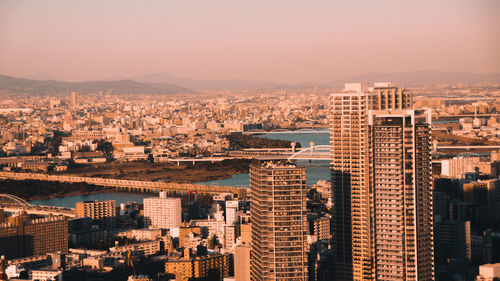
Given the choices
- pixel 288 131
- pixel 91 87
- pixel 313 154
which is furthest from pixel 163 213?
pixel 91 87

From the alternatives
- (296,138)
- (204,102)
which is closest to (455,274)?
(296,138)

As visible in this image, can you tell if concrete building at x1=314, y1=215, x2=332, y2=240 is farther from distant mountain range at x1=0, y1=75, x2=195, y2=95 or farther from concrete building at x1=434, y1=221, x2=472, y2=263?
distant mountain range at x1=0, y1=75, x2=195, y2=95

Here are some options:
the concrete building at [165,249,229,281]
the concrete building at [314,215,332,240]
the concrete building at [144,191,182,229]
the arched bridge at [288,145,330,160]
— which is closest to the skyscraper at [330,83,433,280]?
the concrete building at [165,249,229,281]

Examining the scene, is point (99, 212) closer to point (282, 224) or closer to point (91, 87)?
point (282, 224)

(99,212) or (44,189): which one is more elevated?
(99,212)

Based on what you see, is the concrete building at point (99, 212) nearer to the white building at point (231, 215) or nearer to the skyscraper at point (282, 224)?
the white building at point (231, 215)

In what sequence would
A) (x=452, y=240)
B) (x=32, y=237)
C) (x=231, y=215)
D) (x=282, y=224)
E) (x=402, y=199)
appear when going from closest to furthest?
(x=282, y=224)
(x=402, y=199)
(x=452, y=240)
(x=32, y=237)
(x=231, y=215)

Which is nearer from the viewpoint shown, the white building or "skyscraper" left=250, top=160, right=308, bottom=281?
"skyscraper" left=250, top=160, right=308, bottom=281
